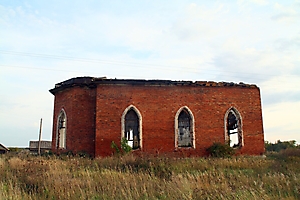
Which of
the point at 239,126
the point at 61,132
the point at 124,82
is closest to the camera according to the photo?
the point at 124,82

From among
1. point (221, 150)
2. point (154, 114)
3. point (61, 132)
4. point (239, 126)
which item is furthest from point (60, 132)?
point (239, 126)

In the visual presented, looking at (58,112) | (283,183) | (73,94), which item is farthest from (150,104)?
(283,183)

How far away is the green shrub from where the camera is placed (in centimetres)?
1717

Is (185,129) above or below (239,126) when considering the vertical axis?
below

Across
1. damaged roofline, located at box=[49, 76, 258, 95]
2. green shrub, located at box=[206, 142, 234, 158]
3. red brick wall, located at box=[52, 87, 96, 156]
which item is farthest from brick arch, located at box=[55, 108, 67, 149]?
green shrub, located at box=[206, 142, 234, 158]

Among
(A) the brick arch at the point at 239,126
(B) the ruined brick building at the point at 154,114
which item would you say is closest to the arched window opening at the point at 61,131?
(B) the ruined brick building at the point at 154,114

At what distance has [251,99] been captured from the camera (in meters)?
19.0

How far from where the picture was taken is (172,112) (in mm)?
17703

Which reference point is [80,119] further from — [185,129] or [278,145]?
[278,145]

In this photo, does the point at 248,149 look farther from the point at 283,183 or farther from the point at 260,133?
the point at 283,183

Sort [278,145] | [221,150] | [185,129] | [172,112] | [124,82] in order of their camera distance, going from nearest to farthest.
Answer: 1. [221,150]
2. [124,82]
3. [172,112]
4. [185,129]
5. [278,145]

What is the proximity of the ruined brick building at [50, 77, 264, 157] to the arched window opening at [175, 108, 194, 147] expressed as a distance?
2.5 inches

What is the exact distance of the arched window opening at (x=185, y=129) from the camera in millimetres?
17922

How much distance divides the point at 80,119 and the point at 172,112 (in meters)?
5.54
